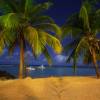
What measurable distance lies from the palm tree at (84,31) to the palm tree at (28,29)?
2635 mm

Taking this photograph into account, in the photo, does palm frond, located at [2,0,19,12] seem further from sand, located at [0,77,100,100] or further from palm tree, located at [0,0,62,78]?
sand, located at [0,77,100,100]

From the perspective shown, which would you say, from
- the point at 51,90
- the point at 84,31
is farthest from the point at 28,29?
the point at 51,90

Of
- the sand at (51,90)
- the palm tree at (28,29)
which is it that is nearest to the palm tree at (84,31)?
the palm tree at (28,29)

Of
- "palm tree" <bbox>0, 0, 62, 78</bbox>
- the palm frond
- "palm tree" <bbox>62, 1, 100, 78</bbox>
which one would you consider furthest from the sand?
"palm tree" <bbox>62, 1, 100, 78</bbox>

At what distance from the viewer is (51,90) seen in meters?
5.87

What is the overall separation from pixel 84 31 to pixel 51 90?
12.4 meters

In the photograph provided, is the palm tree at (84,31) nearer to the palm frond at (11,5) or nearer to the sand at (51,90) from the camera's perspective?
the palm frond at (11,5)

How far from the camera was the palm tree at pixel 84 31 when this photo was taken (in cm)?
1730

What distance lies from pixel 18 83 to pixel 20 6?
9345 millimetres

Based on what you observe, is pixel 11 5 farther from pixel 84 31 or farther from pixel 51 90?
pixel 51 90

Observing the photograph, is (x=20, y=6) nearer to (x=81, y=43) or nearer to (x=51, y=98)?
(x=81, y=43)

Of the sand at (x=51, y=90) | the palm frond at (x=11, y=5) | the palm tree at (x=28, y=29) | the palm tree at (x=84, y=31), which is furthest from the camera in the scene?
the palm tree at (x=84, y=31)

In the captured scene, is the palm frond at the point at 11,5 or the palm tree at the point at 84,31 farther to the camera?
the palm tree at the point at 84,31

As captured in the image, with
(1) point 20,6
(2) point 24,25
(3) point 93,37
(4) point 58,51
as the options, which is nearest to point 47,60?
(4) point 58,51
